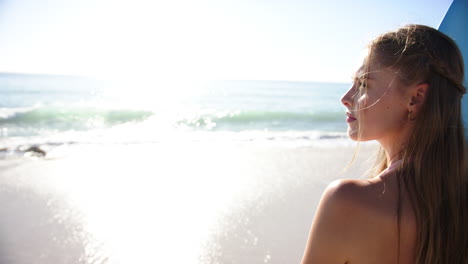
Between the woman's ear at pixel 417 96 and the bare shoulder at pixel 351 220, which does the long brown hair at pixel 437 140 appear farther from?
the bare shoulder at pixel 351 220

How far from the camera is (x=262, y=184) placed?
493 centimetres

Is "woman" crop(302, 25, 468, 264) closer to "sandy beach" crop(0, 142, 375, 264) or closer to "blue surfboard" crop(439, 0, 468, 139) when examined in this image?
"blue surfboard" crop(439, 0, 468, 139)

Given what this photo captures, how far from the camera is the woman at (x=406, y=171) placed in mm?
1068

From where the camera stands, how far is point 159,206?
160 inches

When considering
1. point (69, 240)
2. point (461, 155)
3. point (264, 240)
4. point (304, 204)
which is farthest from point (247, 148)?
point (461, 155)

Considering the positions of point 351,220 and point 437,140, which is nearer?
point 351,220

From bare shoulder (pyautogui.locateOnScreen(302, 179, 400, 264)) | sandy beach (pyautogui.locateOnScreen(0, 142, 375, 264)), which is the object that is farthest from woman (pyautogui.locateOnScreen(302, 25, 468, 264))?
sandy beach (pyautogui.locateOnScreen(0, 142, 375, 264))

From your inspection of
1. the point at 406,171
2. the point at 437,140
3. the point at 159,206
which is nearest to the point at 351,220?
the point at 406,171

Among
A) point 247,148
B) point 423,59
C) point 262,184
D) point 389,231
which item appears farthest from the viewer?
point 247,148

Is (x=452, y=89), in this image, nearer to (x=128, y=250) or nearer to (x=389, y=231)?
(x=389, y=231)

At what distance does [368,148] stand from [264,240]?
18.0ft

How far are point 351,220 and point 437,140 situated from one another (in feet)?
1.51

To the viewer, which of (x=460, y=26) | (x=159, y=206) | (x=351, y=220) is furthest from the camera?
(x=159, y=206)

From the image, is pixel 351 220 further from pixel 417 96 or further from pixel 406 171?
pixel 417 96
